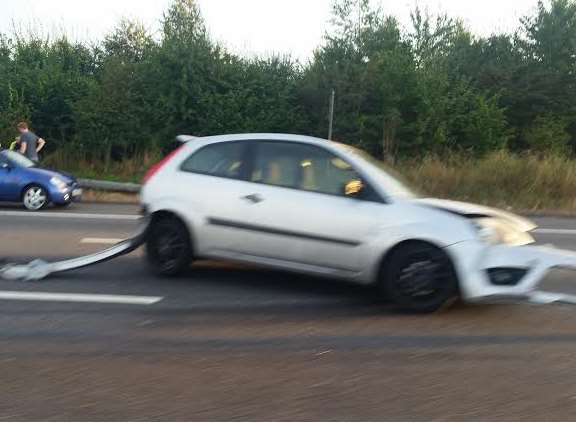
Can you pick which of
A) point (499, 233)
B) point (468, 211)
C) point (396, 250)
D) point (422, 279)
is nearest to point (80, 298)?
point (396, 250)

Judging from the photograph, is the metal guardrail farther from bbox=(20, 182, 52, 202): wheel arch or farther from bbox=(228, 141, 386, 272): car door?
bbox=(228, 141, 386, 272): car door

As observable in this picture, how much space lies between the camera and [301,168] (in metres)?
6.79

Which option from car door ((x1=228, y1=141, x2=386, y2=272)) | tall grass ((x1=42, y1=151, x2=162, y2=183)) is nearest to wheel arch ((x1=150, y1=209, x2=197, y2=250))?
car door ((x1=228, y1=141, x2=386, y2=272))

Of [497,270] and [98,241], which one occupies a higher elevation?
[497,270]

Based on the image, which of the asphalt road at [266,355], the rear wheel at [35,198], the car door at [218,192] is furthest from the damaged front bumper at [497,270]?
the rear wheel at [35,198]

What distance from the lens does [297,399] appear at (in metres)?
4.21

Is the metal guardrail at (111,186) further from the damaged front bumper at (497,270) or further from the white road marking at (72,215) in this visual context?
the damaged front bumper at (497,270)

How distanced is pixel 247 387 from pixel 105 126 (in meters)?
20.2

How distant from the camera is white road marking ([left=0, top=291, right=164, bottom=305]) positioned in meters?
6.45

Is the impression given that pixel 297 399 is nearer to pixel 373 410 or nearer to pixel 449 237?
pixel 373 410

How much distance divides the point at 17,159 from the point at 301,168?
31.1ft

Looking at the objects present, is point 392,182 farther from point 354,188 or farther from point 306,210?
point 306,210

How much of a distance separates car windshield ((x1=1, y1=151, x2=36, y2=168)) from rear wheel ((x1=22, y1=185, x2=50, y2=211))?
0.70 metres

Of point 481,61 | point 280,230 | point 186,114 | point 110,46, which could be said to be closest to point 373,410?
point 280,230
